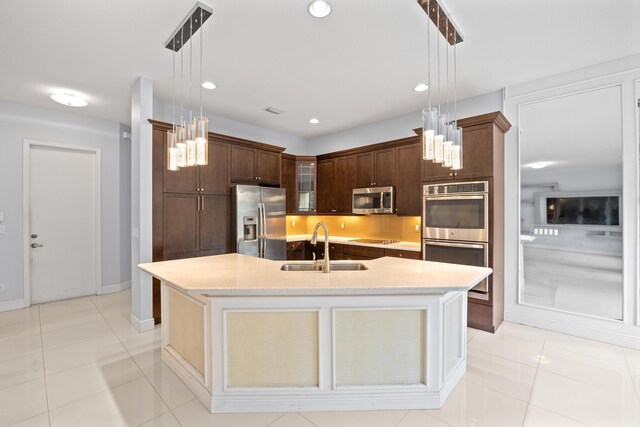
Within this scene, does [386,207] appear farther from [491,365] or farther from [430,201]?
[491,365]

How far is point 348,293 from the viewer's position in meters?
1.84

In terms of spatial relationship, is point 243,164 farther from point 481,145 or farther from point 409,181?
point 481,145

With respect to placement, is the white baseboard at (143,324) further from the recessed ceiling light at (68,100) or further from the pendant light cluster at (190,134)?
the recessed ceiling light at (68,100)

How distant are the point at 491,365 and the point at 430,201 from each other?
73.2 inches

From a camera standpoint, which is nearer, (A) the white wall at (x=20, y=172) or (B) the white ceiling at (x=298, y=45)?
(B) the white ceiling at (x=298, y=45)

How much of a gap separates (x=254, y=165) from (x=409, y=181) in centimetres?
236

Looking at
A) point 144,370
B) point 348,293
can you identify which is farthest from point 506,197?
point 144,370

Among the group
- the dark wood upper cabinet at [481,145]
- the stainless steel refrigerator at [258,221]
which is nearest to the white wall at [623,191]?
the dark wood upper cabinet at [481,145]

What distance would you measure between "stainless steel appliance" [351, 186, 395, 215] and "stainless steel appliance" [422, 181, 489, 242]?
30.3 inches

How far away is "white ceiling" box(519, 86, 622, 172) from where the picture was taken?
3.11 meters

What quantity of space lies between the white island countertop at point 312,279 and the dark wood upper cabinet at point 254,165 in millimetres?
2082

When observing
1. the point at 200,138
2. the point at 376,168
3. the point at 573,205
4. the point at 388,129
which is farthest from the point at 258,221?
the point at 573,205

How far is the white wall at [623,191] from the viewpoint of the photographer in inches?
117

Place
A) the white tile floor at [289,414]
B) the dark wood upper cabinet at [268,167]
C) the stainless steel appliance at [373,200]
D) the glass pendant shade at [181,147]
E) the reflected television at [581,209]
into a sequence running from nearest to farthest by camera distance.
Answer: the white tile floor at [289,414]
the glass pendant shade at [181,147]
the reflected television at [581,209]
the stainless steel appliance at [373,200]
the dark wood upper cabinet at [268,167]
